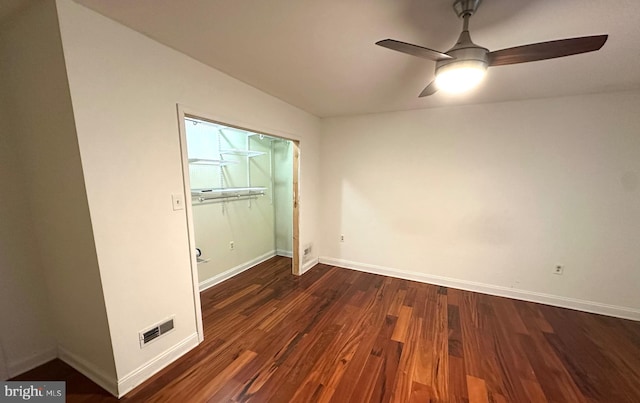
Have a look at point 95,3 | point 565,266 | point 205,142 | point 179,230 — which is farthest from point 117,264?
point 565,266

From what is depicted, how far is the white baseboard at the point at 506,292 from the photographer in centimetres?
247

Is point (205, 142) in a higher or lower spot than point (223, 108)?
lower

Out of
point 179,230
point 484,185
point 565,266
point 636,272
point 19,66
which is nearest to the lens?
point 19,66

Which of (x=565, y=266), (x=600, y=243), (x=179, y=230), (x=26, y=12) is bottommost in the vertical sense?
(x=565, y=266)

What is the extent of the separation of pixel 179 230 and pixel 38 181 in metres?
0.91

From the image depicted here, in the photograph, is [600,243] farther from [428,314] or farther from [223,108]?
[223,108]

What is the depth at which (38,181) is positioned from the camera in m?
1.55

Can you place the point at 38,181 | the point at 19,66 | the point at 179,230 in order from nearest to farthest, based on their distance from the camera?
1. the point at 19,66
2. the point at 38,181
3. the point at 179,230

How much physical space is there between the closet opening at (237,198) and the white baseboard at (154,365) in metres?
0.61

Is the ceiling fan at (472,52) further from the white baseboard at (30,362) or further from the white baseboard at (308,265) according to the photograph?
the white baseboard at (30,362)

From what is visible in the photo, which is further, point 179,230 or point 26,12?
point 179,230

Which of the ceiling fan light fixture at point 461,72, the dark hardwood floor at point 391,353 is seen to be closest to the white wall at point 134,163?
the dark hardwood floor at point 391,353

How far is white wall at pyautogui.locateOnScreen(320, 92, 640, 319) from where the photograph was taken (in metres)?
2.40

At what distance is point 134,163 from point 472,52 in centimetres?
209
